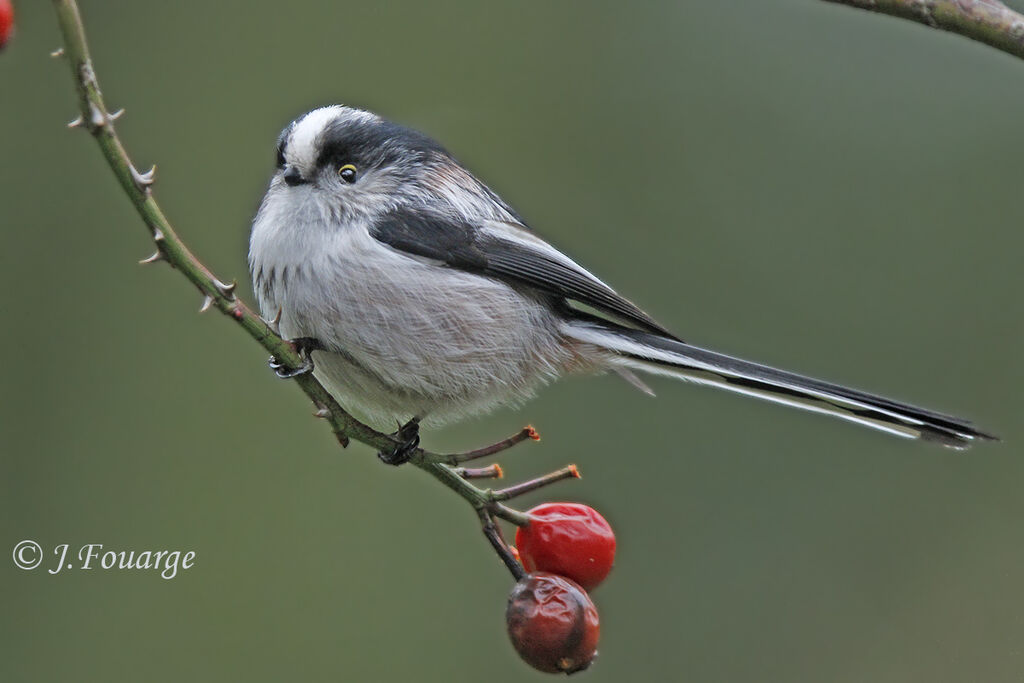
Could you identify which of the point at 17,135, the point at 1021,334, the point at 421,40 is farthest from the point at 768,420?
the point at 17,135

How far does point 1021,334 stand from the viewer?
5.44 m

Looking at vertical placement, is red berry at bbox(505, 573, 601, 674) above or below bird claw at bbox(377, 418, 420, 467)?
below

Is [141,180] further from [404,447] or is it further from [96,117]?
[404,447]

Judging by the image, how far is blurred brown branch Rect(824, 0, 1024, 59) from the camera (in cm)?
189

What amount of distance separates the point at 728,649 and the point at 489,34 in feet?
13.1

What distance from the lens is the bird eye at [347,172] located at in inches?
103

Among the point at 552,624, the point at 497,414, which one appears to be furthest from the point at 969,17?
the point at 497,414

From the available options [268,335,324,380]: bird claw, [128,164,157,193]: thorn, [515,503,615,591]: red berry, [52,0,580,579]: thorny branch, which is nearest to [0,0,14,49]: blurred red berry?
[52,0,580,579]: thorny branch

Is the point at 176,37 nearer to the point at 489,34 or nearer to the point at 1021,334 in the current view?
the point at 489,34

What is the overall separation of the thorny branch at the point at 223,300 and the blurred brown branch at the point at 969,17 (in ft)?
3.59

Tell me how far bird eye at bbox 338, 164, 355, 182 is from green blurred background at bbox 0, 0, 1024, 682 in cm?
140

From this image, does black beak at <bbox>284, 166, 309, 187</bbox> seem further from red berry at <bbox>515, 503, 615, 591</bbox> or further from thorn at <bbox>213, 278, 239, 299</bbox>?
red berry at <bbox>515, 503, 615, 591</bbox>

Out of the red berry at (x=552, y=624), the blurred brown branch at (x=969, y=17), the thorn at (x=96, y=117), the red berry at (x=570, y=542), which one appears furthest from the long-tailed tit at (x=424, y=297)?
the thorn at (x=96, y=117)

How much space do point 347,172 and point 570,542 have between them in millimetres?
1179
